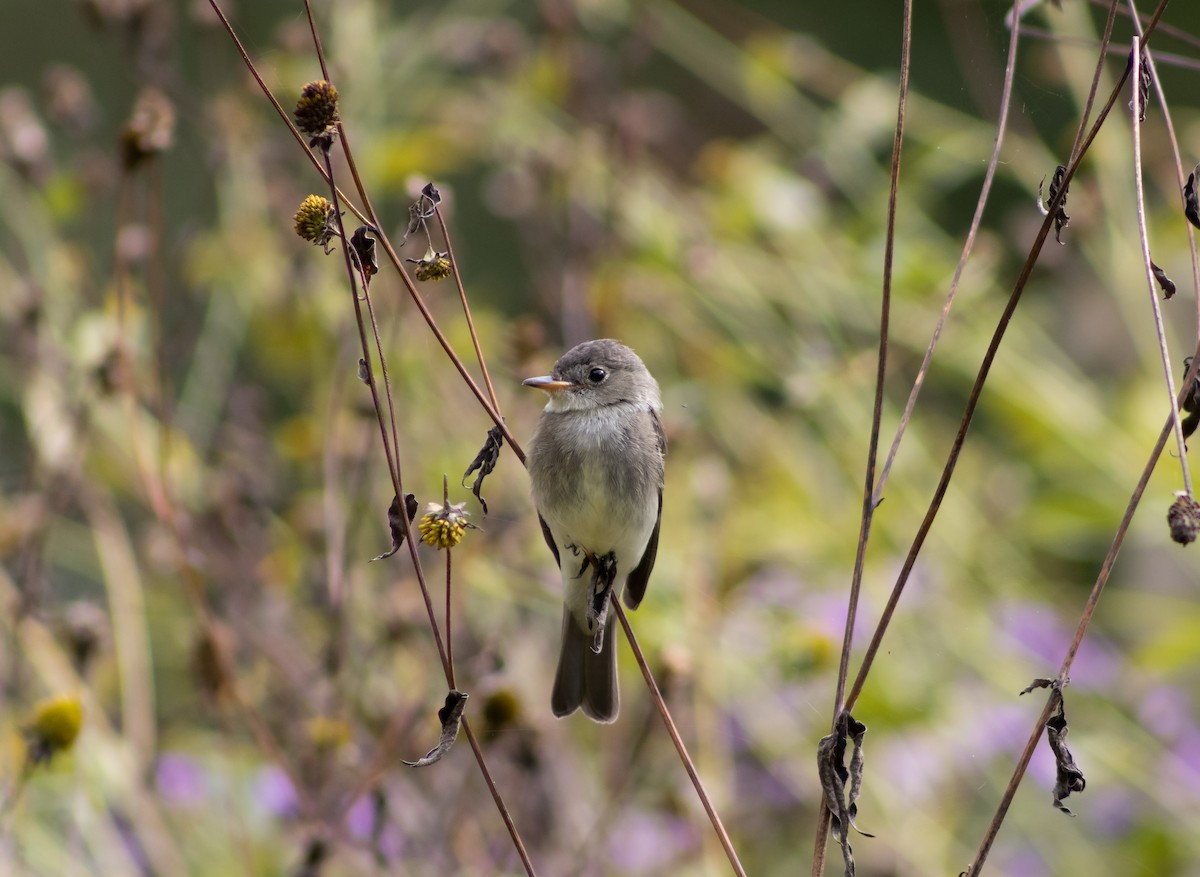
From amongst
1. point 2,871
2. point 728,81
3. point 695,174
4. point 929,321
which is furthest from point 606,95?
point 2,871

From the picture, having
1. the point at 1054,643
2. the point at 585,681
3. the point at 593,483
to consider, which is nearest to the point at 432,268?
the point at 593,483

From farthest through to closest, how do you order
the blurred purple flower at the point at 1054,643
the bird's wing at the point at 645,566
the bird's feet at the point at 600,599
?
the blurred purple flower at the point at 1054,643 < the bird's wing at the point at 645,566 < the bird's feet at the point at 600,599

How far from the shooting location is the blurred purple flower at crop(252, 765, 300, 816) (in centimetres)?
271

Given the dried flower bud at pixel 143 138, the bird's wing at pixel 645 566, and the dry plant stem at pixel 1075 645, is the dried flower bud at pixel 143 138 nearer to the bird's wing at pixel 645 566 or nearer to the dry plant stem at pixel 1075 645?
the bird's wing at pixel 645 566

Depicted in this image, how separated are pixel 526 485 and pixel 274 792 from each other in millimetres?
875

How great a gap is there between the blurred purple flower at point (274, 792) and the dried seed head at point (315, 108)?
175 cm

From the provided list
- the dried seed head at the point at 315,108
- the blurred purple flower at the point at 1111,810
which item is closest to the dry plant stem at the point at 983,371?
the dried seed head at the point at 315,108

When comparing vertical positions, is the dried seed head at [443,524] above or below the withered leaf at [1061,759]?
above

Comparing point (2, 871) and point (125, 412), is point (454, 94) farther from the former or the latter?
point (2, 871)

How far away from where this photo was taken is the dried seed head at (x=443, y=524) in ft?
4.40

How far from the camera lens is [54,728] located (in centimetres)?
189

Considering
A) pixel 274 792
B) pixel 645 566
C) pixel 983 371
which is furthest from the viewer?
pixel 274 792

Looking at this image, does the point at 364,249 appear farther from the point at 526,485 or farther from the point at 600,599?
the point at 526,485

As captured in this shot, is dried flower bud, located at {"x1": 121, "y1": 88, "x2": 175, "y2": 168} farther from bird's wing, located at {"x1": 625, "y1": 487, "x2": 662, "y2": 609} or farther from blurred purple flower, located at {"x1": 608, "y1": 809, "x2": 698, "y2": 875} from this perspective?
blurred purple flower, located at {"x1": 608, "y1": 809, "x2": 698, "y2": 875}
